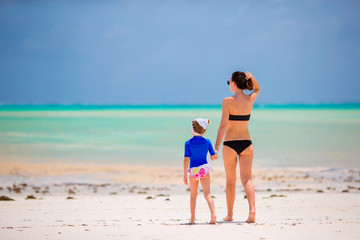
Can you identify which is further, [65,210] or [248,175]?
[65,210]

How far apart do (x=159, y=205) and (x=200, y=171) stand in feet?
11.3

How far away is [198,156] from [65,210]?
3.57 m

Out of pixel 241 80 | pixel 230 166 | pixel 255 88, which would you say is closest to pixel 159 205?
pixel 230 166

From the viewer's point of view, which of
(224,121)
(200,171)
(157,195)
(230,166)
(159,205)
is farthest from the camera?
(157,195)

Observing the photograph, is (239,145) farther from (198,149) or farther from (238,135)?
(198,149)

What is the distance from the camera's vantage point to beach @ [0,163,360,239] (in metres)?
6.66

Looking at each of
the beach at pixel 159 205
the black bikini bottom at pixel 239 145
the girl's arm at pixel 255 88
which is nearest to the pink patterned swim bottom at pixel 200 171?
the black bikini bottom at pixel 239 145

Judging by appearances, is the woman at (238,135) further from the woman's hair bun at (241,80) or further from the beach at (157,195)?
the beach at (157,195)

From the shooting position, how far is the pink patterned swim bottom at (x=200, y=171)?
709 centimetres

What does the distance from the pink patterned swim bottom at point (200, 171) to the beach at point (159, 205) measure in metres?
0.68

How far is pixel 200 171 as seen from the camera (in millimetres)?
7102

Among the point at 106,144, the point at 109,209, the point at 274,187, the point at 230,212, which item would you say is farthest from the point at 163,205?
the point at 106,144

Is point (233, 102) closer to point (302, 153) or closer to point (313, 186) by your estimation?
point (313, 186)

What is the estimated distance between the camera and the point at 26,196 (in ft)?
39.1
